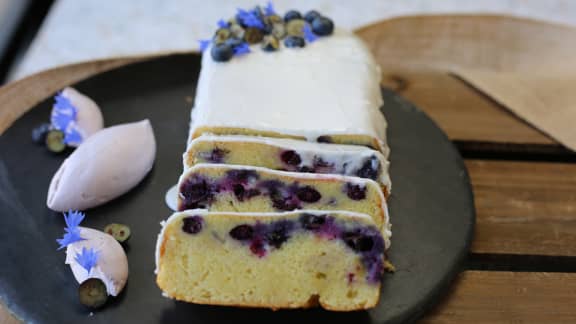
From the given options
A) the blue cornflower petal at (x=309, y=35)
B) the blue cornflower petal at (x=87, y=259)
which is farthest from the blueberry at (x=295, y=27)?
the blue cornflower petal at (x=87, y=259)

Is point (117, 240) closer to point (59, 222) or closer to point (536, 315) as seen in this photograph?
point (59, 222)

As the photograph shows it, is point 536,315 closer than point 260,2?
Yes

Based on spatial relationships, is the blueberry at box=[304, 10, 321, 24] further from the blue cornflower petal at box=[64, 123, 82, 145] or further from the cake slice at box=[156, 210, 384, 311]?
the cake slice at box=[156, 210, 384, 311]

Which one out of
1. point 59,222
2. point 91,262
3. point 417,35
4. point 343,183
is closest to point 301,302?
point 343,183

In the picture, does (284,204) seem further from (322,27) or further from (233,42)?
(322,27)

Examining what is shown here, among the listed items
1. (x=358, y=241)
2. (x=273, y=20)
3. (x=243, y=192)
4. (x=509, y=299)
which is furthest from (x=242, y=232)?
(x=273, y=20)

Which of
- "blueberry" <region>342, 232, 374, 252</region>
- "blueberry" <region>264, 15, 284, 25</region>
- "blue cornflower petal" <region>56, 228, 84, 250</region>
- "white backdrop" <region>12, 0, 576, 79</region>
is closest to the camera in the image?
"blueberry" <region>342, 232, 374, 252</region>

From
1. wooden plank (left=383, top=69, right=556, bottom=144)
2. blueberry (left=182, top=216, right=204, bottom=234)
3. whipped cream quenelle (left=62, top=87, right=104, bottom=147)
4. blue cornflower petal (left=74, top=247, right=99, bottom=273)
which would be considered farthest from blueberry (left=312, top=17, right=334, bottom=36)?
blue cornflower petal (left=74, top=247, right=99, bottom=273)
